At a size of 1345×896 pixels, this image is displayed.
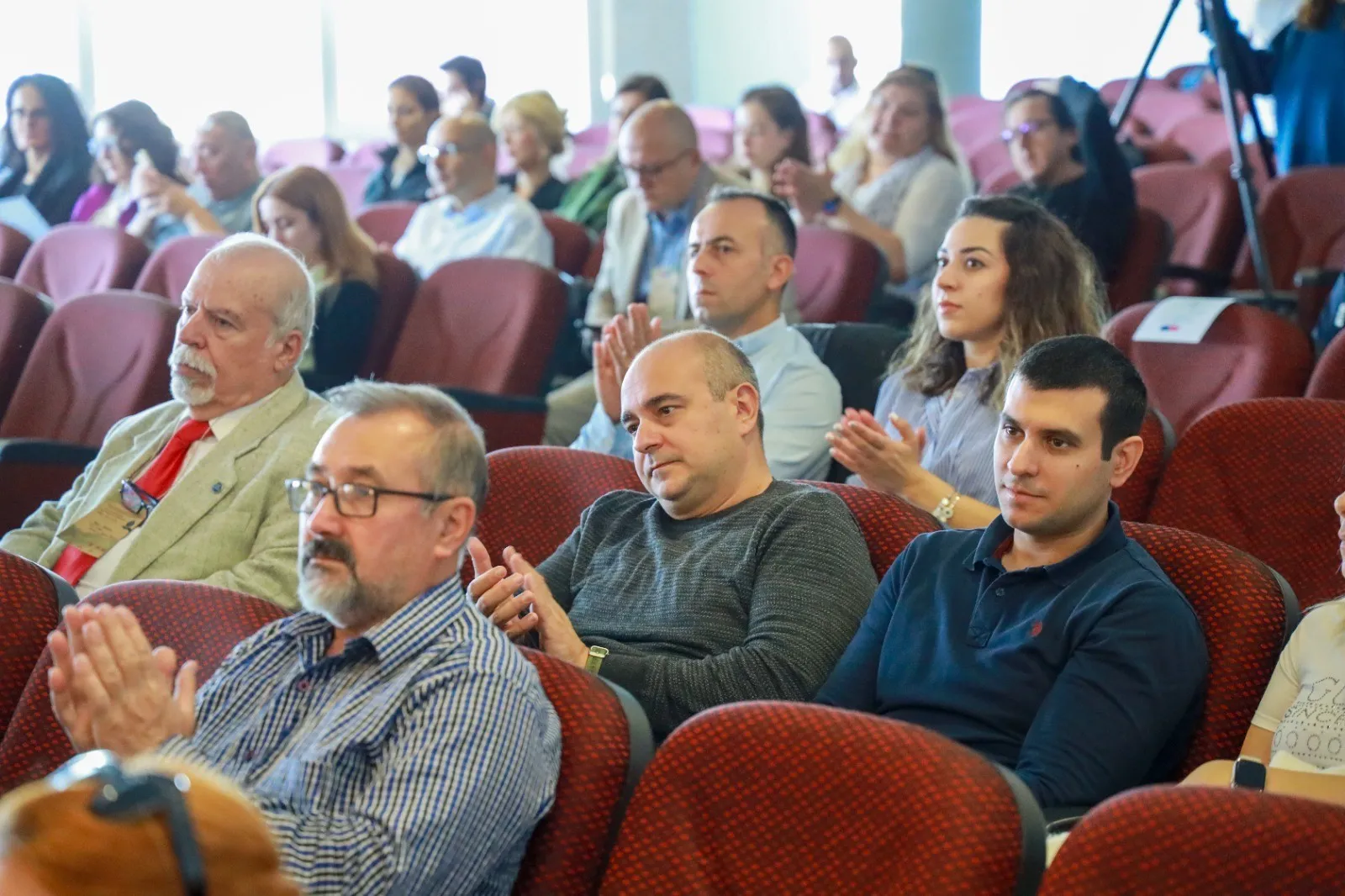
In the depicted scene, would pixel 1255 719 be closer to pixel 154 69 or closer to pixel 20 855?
pixel 20 855

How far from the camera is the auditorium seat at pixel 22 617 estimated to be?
1965 millimetres

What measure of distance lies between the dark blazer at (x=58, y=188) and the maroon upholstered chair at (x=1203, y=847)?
581 centimetres

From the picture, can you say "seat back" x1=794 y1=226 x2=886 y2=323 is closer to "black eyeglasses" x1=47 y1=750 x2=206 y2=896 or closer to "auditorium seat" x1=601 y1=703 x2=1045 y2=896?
"auditorium seat" x1=601 y1=703 x2=1045 y2=896

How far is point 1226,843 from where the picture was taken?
132 centimetres

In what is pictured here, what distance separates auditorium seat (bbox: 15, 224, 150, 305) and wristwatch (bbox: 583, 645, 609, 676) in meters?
3.35

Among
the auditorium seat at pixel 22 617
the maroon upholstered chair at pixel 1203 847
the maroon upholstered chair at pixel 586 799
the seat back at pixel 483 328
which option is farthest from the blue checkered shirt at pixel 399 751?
the seat back at pixel 483 328

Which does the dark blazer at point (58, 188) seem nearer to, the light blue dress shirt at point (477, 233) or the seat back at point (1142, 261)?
the light blue dress shirt at point (477, 233)

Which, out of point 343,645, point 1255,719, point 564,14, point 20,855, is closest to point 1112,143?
point 1255,719

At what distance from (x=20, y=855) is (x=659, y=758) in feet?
2.56

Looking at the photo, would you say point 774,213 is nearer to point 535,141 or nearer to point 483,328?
point 483,328

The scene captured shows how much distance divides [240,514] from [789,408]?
1.10 meters

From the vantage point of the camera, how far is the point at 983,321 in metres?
2.86

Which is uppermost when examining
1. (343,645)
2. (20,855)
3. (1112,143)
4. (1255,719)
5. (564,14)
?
(564,14)

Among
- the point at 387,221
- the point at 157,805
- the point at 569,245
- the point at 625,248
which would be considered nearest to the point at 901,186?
the point at 625,248
